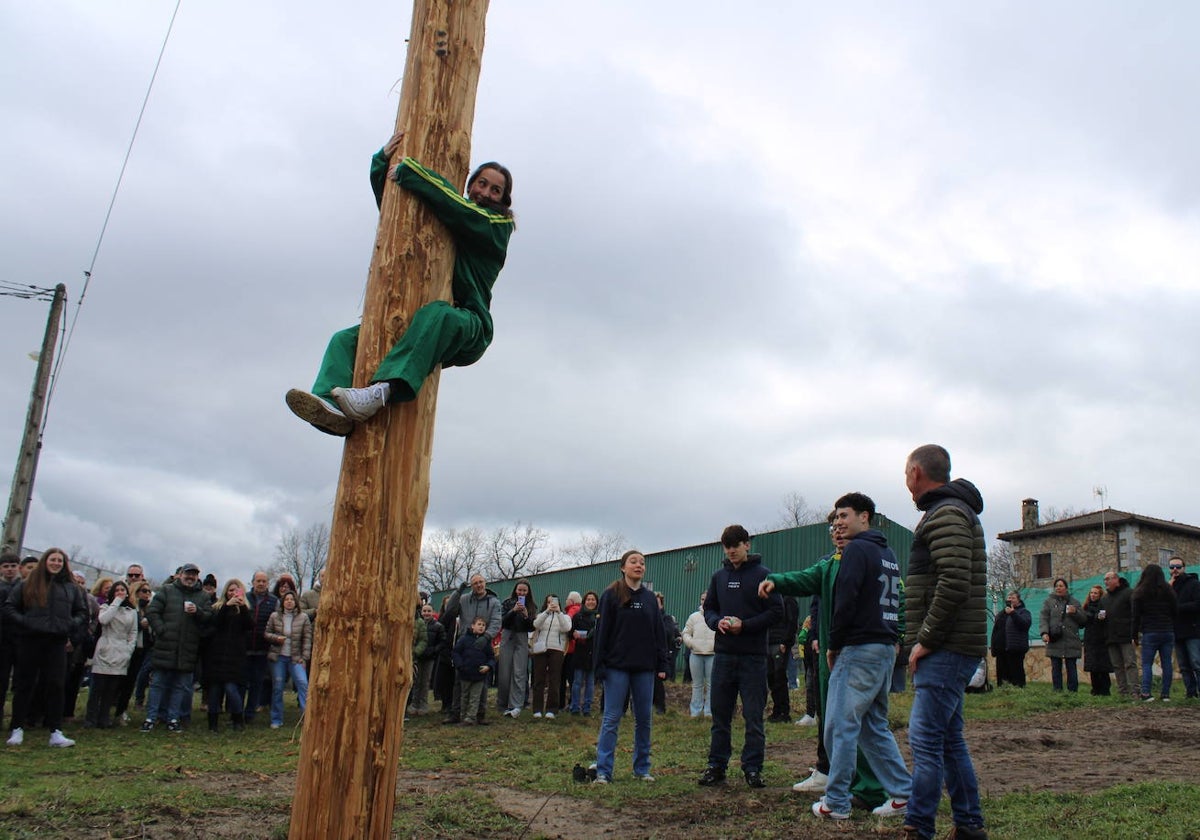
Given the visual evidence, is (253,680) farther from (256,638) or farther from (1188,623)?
(1188,623)

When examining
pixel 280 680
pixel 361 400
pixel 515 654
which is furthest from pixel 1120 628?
pixel 361 400

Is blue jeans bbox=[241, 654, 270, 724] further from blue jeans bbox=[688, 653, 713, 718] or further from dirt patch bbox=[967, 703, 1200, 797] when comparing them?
dirt patch bbox=[967, 703, 1200, 797]

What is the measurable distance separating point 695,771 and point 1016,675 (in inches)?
437

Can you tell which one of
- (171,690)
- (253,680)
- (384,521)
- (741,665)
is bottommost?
(171,690)

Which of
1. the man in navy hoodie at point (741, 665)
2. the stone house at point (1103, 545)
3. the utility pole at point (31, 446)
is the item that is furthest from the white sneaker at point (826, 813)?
the stone house at point (1103, 545)

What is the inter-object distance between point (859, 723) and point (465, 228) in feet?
14.1

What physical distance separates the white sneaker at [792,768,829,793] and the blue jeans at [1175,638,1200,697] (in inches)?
348

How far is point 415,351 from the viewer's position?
3447 millimetres

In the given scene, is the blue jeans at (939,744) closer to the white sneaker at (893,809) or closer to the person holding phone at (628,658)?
the white sneaker at (893,809)

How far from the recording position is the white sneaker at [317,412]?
3248mm

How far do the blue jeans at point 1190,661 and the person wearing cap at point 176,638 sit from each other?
13366 millimetres

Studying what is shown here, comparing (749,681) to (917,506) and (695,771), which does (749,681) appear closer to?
(695,771)

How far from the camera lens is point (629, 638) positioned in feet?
26.7

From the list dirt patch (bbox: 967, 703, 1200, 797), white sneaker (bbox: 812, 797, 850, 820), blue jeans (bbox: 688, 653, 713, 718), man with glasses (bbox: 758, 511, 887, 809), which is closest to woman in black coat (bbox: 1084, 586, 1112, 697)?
dirt patch (bbox: 967, 703, 1200, 797)
